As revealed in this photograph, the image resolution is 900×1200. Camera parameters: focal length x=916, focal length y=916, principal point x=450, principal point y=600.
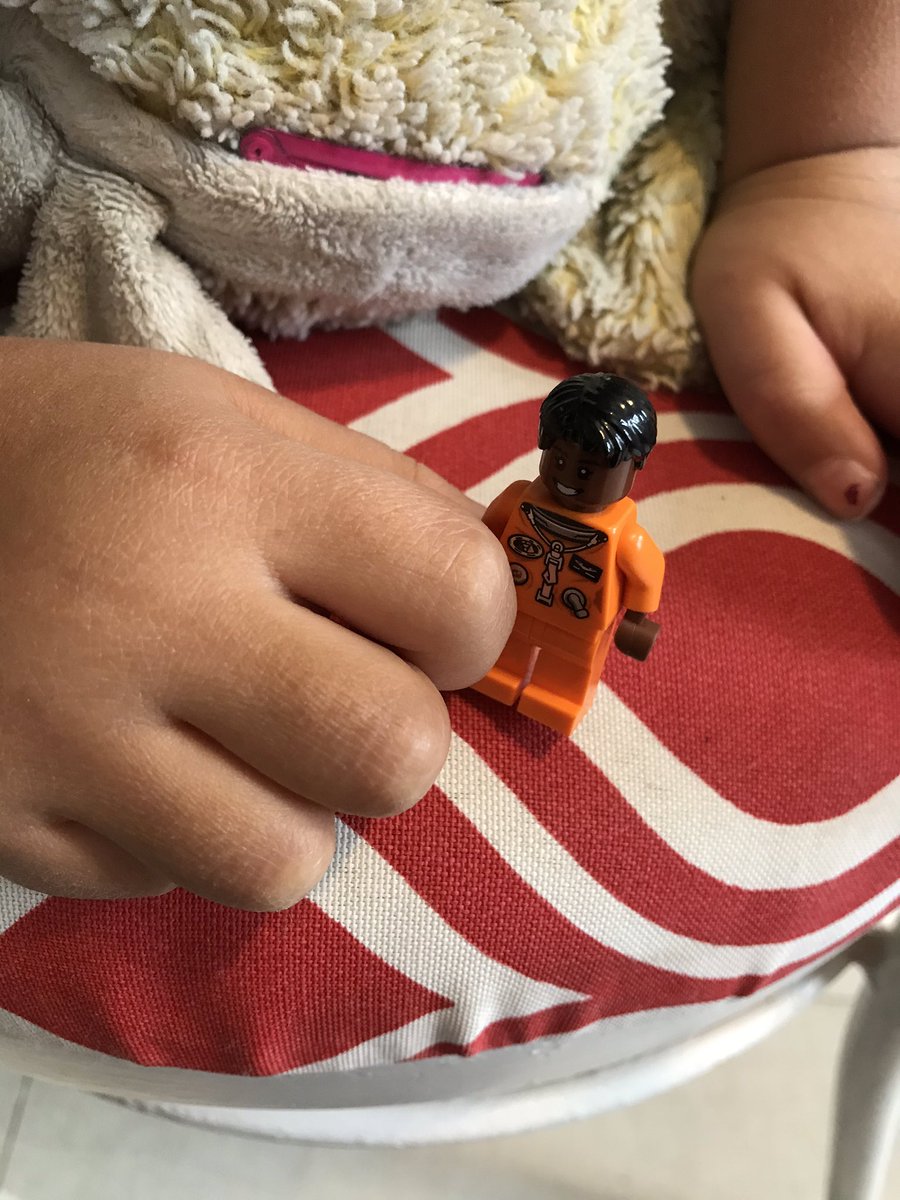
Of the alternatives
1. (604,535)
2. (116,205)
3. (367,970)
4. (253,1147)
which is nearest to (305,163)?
(116,205)

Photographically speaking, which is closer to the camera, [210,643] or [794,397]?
[210,643]

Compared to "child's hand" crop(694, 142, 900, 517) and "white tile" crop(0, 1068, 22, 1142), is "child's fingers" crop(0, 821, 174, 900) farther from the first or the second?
"white tile" crop(0, 1068, 22, 1142)

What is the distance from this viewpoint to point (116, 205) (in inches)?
12.2

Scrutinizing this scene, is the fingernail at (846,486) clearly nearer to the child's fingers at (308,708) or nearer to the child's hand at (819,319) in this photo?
the child's hand at (819,319)

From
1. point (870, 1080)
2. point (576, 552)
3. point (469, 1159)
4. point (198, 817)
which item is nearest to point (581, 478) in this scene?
point (576, 552)

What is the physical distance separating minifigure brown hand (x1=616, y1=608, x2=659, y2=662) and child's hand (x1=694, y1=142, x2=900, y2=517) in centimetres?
14

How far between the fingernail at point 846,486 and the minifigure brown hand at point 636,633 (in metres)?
0.13

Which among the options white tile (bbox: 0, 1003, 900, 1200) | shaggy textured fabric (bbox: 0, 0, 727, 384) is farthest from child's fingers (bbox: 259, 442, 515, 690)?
white tile (bbox: 0, 1003, 900, 1200)

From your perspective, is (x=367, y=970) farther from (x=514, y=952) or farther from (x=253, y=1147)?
(x=253, y=1147)

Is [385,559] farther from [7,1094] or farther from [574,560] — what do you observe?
[7,1094]

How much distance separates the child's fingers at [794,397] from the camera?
367 mm

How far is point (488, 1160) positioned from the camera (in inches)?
26.3

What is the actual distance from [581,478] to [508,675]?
8cm

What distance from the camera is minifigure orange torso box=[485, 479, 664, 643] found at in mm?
260
